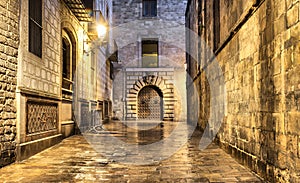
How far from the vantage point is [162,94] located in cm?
2366

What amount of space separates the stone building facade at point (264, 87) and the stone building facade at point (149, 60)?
1661 centimetres

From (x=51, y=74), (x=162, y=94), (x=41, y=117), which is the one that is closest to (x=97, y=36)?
(x=51, y=74)

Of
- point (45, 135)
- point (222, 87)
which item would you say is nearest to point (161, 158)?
point (222, 87)

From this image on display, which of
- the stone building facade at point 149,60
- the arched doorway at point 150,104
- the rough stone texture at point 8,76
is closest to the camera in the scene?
the rough stone texture at point 8,76

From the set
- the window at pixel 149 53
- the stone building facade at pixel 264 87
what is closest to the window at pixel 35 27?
the stone building facade at pixel 264 87

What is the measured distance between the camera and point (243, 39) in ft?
17.6

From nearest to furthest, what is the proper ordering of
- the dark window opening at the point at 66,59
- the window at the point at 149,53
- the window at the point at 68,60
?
the window at the point at 68,60, the dark window opening at the point at 66,59, the window at the point at 149,53

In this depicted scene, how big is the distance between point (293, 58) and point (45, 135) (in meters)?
5.87

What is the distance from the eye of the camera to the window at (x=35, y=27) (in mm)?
6566

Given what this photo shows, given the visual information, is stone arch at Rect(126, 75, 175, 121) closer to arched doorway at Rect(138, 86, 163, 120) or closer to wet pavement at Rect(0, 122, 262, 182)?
arched doorway at Rect(138, 86, 163, 120)

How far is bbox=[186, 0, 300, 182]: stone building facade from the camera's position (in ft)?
10.9

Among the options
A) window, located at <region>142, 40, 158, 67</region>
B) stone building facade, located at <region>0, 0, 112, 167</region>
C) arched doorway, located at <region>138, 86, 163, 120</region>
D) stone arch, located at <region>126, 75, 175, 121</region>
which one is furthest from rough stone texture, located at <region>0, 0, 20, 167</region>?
arched doorway, located at <region>138, 86, 163, 120</region>

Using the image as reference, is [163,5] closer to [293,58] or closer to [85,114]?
[85,114]

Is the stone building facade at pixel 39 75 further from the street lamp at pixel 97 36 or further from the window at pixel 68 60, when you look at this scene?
the street lamp at pixel 97 36
